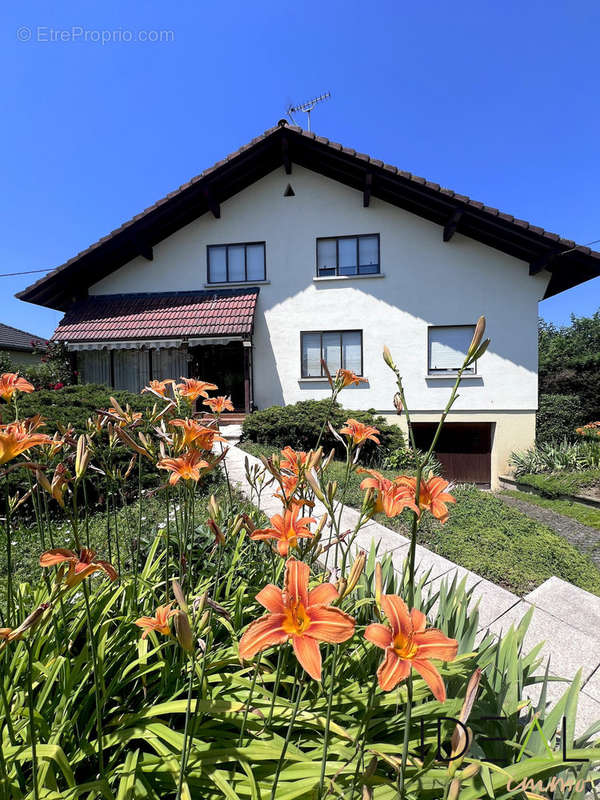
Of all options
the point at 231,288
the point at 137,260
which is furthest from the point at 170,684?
the point at 137,260

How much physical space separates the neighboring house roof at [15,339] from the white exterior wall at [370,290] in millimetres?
15761

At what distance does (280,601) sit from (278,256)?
12.5 m

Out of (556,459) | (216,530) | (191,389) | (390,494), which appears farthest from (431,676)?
(556,459)

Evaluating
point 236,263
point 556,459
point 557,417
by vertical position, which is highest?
point 236,263

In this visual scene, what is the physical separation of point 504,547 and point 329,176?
11.6 metres

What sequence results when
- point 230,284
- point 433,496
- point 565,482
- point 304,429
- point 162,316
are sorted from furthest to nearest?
1. point 230,284
2. point 162,316
3. point 304,429
4. point 565,482
5. point 433,496

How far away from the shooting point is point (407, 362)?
11586mm

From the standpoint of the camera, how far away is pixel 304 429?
379 inches

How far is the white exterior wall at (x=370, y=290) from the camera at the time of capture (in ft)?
36.1

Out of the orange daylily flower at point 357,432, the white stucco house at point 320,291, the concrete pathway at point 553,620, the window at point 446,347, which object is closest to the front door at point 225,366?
the white stucco house at point 320,291

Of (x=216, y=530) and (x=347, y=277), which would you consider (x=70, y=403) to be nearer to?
(x=216, y=530)

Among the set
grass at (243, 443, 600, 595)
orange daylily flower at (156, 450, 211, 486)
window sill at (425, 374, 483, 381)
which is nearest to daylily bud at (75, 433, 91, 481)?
orange daylily flower at (156, 450, 211, 486)

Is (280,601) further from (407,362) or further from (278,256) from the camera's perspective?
(278,256)

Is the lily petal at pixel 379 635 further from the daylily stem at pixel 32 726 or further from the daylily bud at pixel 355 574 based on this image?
the daylily stem at pixel 32 726
